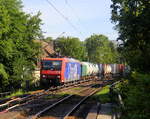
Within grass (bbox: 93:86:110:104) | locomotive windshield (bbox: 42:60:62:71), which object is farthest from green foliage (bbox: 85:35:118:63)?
grass (bbox: 93:86:110:104)

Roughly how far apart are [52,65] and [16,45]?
6694 mm

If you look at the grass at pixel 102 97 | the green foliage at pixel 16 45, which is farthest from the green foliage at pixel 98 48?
the grass at pixel 102 97

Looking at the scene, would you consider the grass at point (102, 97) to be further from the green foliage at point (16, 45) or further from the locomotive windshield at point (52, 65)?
the green foliage at point (16, 45)

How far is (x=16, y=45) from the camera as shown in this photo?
3628cm

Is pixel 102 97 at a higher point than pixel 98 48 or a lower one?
lower

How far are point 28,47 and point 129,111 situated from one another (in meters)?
27.2

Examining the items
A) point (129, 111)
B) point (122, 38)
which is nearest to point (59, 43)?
point (122, 38)

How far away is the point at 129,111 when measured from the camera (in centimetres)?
1196

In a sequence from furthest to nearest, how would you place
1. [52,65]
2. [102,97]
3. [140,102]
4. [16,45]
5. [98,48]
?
[98,48], [16,45], [52,65], [102,97], [140,102]

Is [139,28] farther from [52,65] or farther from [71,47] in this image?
[71,47]

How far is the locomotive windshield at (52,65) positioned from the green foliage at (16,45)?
3.99 meters

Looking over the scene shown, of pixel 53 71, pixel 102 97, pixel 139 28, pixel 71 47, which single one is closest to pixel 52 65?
pixel 53 71

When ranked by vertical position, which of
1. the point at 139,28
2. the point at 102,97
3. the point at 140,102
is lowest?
the point at 102,97

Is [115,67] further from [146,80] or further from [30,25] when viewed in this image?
[146,80]
